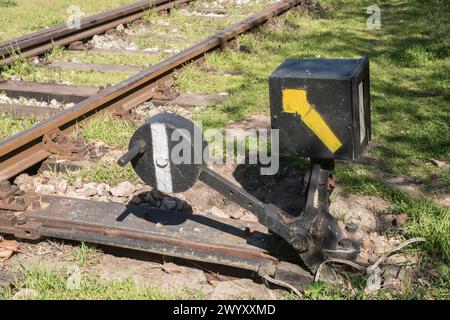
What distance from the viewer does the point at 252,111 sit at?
507cm

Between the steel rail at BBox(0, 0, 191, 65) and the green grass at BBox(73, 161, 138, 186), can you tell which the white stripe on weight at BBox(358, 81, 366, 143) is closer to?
the green grass at BBox(73, 161, 138, 186)

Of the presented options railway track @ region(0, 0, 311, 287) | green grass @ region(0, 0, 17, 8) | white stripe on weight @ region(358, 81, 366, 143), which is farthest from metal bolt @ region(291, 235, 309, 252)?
green grass @ region(0, 0, 17, 8)

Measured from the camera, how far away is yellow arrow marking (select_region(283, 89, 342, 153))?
288 centimetres

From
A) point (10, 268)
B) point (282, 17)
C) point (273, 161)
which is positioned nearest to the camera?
point (10, 268)

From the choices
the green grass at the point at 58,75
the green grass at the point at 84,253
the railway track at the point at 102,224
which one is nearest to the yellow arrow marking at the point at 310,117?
the railway track at the point at 102,224

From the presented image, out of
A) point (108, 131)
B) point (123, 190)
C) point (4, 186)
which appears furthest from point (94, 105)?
point (4, 186)

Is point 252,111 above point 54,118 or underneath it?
underneath

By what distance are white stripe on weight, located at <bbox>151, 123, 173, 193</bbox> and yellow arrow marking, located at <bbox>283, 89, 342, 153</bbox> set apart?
676mm

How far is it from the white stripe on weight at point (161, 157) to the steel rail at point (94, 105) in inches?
62.0

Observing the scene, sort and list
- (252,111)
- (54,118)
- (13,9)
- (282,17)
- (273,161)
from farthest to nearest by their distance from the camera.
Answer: (13,9), (282,17), (252,111), (54,118), (273,161)

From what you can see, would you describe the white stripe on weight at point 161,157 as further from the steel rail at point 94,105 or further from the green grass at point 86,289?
the steel rail at point 94,105
